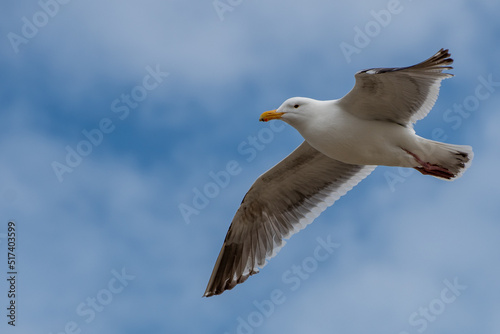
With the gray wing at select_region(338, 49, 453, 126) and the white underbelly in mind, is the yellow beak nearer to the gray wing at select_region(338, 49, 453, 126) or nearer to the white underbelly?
Answer: the white underbelly

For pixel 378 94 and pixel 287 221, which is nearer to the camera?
pixel 378 94

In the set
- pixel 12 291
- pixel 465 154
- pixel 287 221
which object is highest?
pixel 12 291

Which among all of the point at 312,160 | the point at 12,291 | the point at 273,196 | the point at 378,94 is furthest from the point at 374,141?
the point at 12,291

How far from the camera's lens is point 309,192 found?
8578 mm

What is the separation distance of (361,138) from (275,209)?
1.75 m

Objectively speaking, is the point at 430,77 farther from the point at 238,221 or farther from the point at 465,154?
the point at 238,221

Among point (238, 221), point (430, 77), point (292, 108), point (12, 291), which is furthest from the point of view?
point (238, 221)

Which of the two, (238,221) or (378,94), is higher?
(238,221)

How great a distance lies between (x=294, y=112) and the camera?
24.4 feet

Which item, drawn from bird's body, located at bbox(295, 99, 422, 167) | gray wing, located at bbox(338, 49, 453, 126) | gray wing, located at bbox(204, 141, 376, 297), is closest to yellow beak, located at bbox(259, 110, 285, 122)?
bird's body, located at bbox(295, 99, 422, 167)

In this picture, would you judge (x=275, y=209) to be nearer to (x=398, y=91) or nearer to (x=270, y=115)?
(x=270, y=115)

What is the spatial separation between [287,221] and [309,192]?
1.40 feet

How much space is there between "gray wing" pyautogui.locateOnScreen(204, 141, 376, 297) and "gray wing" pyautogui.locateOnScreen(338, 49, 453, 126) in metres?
1.12

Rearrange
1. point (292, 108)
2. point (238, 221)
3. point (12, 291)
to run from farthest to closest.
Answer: point (238, 221)
point (12, 291)
point (292, 108)
